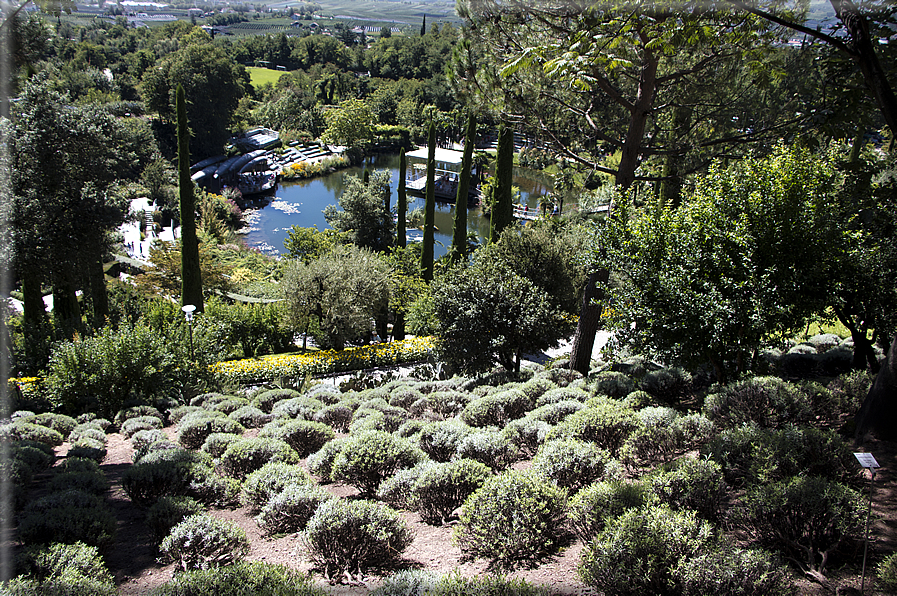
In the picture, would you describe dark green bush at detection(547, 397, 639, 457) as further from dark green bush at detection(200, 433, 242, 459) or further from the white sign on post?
dark green bush at detection(200, 433, 242, 459)

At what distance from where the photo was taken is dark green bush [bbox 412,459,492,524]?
17.9 feet

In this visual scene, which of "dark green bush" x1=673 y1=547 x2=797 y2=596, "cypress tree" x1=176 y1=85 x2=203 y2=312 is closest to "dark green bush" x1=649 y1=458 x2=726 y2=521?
"dark green bush" x1=673 y1=547 x2=797 y2=596

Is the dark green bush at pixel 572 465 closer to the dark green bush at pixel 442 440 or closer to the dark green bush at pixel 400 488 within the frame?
the dark green bush at pixel 400 488

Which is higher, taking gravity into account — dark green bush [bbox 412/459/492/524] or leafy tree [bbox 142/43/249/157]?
leafy tree [bbox 142/43/249/157]

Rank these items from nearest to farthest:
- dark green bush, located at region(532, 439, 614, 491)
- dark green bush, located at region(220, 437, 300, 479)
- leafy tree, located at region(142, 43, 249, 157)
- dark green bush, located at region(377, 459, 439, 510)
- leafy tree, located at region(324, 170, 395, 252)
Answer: dark green bush, located at region(532, 439, 614, 491) → dark green bush, located at region(377, 459, 439, 510) → dark green bush, located at region(220, 437, 300, 479) → leafy tree, located at region(324, 170, 395, 252) → leafy tree, located at region(142, 43, 249, 157)

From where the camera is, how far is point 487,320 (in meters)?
14.1

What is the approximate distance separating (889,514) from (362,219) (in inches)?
1345

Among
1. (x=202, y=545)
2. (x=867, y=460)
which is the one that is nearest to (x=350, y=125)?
(x=202, y=545)

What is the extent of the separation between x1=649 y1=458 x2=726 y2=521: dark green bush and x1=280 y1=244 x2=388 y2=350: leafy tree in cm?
1717

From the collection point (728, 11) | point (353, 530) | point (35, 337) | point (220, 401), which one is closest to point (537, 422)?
point (353, 530)

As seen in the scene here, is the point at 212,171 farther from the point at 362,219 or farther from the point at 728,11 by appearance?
the point at 728,11

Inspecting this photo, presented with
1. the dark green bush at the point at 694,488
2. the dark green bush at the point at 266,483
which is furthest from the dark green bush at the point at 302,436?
the dark green bush at the point at 694,488

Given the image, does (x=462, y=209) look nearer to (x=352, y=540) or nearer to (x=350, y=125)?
(x=352, y=540)

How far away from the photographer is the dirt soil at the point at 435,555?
13.0 feet
